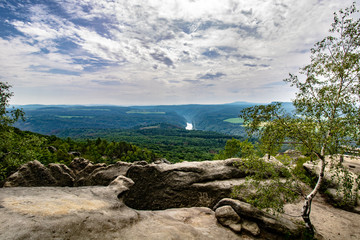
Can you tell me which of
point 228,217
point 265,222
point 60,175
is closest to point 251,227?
point 265,222

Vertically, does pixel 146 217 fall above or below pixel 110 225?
below

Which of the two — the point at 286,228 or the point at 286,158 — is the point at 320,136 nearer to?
the point at 286,158

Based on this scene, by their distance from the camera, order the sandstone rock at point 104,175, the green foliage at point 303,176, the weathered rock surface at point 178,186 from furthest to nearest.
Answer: the sandstone rock at point 104,175
the weathered rock surface at point 178,186
the green foliage at point 303,176

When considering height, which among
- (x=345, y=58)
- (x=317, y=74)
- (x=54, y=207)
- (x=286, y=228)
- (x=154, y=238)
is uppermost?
(x=345, y=58)

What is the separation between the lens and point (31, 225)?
9.05 metres

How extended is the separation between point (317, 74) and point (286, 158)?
30.4ft

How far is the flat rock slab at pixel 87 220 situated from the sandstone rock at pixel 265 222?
6.20 feet

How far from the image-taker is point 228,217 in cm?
1472

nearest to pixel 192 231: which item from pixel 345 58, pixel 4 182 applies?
pixel 345 58

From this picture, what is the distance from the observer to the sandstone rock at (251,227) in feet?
45.0

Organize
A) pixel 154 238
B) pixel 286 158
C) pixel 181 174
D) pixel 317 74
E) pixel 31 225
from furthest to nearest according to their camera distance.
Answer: pixel 181 174 → pixel 317 74 → pixel 286 158 → pixel 154 238 → pixel 31 225

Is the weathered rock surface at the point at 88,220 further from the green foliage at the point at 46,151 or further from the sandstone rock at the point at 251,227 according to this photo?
the green foliage at the point at 46,151

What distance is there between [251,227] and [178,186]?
9544mm

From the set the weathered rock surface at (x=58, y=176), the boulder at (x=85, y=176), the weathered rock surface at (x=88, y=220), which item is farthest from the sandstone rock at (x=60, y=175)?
the weathered rock surface at (x=88, y=220)
